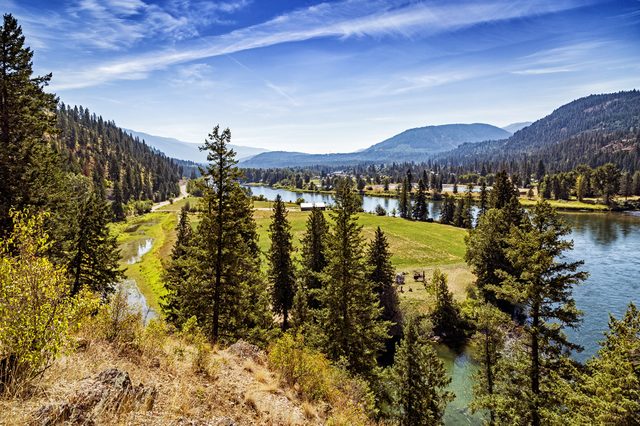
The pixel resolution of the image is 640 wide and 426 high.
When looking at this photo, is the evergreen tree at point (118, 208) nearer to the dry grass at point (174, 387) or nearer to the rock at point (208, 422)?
the dry grass at point (174, 387)

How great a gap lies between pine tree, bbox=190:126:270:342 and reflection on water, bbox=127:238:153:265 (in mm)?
50384

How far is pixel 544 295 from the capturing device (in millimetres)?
16953

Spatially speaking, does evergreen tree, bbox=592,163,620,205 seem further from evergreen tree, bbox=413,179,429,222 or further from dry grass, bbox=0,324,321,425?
dry grass, bbox=0,324,321,425

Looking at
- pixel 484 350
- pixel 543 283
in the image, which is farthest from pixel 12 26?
pixel 484 350

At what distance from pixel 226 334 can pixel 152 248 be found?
61824 mm

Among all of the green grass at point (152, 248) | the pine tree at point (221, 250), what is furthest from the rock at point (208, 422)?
the green grass at point (152, 248)

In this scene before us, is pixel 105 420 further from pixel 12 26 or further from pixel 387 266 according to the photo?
pixel 387 266

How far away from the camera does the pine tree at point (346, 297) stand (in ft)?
82.6

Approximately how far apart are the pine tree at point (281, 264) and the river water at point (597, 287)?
56.6 ft

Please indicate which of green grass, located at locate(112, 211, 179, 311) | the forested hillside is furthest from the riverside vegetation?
the forested hillside

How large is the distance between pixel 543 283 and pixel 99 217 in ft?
97.1

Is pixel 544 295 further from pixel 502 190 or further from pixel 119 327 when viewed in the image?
pixel 502 190

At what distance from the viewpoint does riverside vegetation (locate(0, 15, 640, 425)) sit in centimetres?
792

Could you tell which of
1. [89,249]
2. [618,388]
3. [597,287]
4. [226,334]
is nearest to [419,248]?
[597,287]
